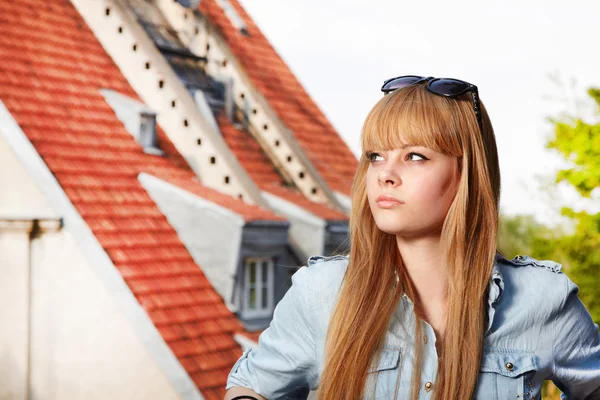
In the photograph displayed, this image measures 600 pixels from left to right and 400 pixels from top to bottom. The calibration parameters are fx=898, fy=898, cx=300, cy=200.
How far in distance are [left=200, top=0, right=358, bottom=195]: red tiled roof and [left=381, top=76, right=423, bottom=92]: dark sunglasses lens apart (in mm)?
8259

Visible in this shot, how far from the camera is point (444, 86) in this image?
2109 millimetres

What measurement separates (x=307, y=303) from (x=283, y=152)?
27.5ft

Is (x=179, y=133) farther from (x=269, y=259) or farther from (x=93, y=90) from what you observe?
(x=269, y=259)

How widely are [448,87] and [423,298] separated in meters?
0.51

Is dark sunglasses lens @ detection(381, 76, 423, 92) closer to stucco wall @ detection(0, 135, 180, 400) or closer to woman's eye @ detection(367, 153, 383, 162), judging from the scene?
woman's eye @ detection(367, 153, 383, 162)

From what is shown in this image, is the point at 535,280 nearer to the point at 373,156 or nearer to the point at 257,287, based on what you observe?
the point at 373,156

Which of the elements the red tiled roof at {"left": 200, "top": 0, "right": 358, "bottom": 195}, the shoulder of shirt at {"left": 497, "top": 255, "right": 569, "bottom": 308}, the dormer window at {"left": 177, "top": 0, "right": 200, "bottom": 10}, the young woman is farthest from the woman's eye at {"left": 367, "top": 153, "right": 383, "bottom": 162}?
the dormer window at {"left": 177, "top": 0, "right": 200, "bottom": 10}

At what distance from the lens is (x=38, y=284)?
7027 mm

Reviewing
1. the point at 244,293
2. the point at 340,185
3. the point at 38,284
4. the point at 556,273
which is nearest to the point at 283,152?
the point at 340,185

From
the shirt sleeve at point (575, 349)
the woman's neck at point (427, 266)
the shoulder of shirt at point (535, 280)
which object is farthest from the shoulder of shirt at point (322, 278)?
the shirt sleeve at point (575, 349)

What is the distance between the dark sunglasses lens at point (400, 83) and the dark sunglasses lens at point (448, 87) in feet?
0.18

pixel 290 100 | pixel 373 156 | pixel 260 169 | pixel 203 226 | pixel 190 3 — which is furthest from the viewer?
pixel 290 100

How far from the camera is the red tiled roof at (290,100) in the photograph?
1112 cm

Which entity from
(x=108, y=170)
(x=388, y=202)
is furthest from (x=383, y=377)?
(x=108, y=170)
